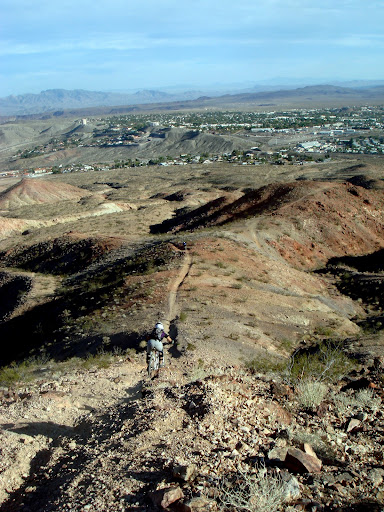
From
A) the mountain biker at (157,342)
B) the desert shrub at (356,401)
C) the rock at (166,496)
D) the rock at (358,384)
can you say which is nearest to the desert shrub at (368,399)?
the desert shrub at (356,401)

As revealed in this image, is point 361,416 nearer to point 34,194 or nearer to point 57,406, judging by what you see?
point 57,406

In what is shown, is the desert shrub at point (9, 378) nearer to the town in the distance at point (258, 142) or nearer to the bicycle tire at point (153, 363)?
the bicycle tire at point (153, 363)

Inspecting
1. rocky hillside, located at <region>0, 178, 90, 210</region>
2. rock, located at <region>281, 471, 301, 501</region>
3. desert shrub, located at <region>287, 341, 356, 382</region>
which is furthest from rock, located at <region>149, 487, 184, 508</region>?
rocky hillside, located at <region>0, 178, 90, 210</region>

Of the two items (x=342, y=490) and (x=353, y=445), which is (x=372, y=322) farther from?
(x=342, y=490)

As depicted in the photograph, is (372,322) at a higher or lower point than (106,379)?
lower

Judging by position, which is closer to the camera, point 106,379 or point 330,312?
point 106,379

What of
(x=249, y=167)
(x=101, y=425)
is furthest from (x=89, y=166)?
(x=101, y=425)

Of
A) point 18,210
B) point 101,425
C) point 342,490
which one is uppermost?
point 342,490
